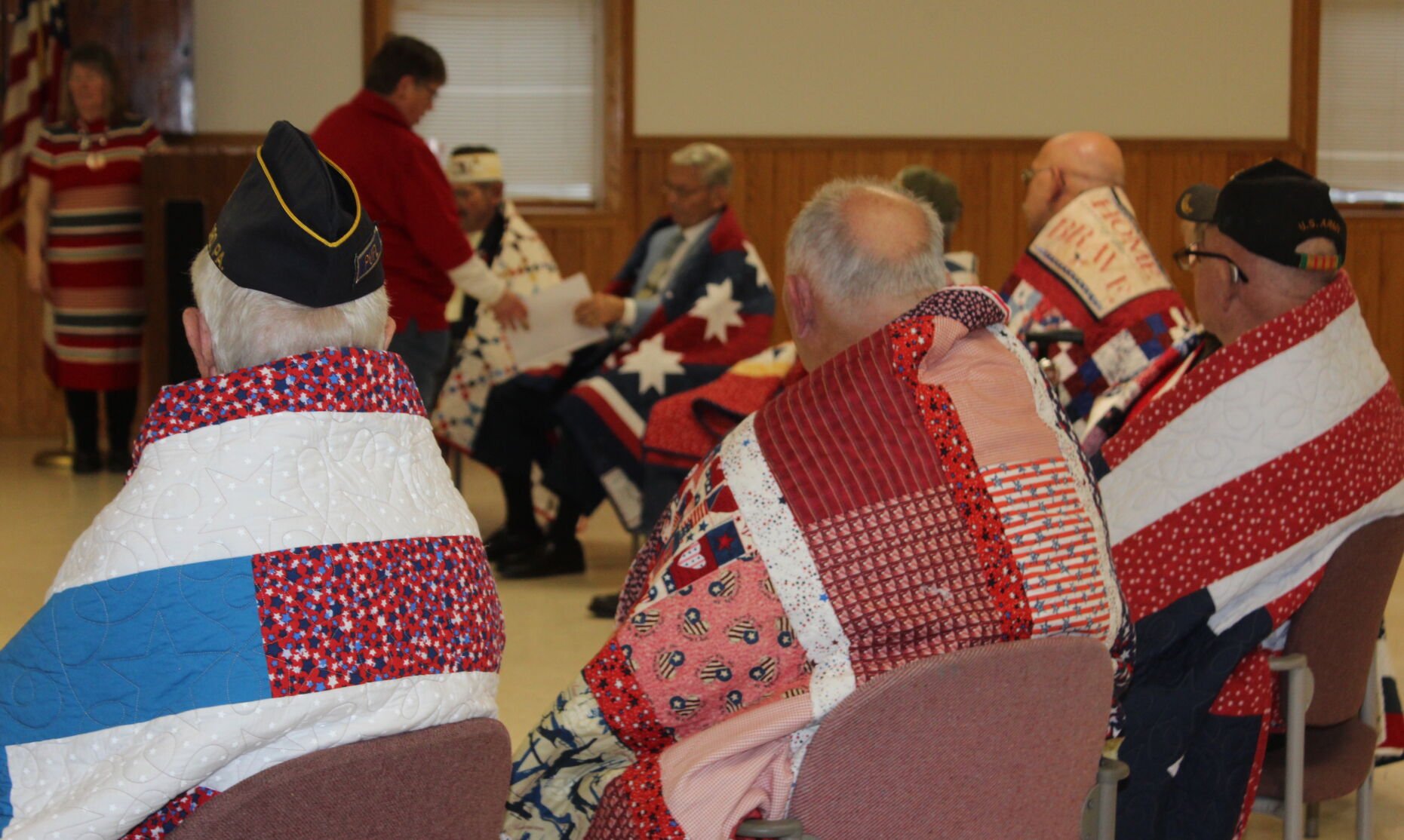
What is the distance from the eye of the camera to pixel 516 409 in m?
4.85

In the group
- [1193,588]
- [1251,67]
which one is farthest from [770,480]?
[1251,67]

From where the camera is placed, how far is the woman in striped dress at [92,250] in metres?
6.00

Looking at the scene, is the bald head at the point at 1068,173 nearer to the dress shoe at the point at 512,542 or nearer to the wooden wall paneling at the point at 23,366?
the dress shoe at the point at 512,542

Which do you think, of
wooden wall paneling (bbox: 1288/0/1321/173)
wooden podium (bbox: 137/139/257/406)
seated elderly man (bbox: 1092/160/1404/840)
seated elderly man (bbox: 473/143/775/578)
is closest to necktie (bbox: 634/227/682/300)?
seated elderly man (bbox: 473/143/775/578)

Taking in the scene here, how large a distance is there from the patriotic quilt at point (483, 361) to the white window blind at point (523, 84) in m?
2.13

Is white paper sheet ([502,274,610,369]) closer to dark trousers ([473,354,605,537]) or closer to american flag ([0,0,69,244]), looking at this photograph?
dark trousers ([473,354,605,537])

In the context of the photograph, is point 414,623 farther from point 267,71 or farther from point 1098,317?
point 267,71

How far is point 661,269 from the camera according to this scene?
4.86 metres

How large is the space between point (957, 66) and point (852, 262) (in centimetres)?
551

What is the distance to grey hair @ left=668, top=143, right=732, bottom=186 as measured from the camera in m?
4.60

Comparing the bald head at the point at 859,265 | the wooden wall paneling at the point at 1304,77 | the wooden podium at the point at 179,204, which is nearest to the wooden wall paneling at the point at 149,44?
the wooden podium at the point at 179,204

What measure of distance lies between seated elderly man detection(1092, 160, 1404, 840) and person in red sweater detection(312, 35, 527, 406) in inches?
92.6

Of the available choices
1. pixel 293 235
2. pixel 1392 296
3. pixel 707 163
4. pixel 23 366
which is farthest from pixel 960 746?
pixel 1392 296

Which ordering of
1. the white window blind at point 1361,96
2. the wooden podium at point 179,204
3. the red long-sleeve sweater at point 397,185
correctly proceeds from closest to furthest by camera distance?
the red long-sleeve sweater at point 397,185 → the wooden podium at point 179,204 → the white window blind at point 1361,96
